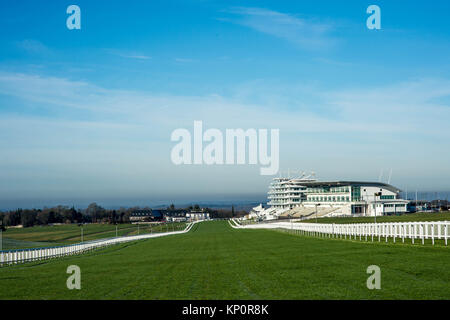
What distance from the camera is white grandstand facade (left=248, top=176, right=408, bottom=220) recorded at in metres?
126

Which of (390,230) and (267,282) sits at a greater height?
(267,282)

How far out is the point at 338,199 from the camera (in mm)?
143125

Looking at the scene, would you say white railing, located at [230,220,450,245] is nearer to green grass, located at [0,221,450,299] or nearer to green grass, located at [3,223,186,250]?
green grass, located at [0,221,450,299]

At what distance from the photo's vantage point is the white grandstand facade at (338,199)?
126 metres

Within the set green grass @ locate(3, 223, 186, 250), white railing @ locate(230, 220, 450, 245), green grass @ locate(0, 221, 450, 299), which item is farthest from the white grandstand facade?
green grass @ locate(0, 221, 450, 299)

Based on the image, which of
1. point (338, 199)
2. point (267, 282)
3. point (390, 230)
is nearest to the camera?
point (267, 282)

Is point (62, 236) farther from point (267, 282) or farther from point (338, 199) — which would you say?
point (267, 282)

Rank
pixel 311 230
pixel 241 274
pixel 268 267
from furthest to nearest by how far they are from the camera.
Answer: pixel 311 230
pixel 268 267
pixel 241 274

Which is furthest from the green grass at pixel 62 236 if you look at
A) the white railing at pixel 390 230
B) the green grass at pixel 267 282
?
the green grass at pixel 267 282

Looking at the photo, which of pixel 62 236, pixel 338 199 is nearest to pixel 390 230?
pixel 62 236
